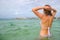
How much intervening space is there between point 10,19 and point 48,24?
40 centimetres

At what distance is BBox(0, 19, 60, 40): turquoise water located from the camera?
6.12 ft

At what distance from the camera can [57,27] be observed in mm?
1927

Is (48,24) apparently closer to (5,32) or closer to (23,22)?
(23,22)

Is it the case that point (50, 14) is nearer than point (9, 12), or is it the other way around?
point (50, 14)

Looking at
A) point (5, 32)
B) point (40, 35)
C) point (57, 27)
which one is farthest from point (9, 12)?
point (57, 27)

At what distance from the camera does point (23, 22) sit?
1912mm

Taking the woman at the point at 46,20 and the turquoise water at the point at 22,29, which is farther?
the turquoise water at the point at 22,29

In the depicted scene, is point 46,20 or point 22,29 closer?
point 46,20

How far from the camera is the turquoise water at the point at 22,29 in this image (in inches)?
73.5

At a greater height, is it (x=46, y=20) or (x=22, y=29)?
(x=46, y=20)

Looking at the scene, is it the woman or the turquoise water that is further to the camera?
the turquoise water

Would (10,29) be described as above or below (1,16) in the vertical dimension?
below

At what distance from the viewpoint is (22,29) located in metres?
1.90

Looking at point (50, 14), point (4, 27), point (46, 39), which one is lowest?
point (46, 39)
